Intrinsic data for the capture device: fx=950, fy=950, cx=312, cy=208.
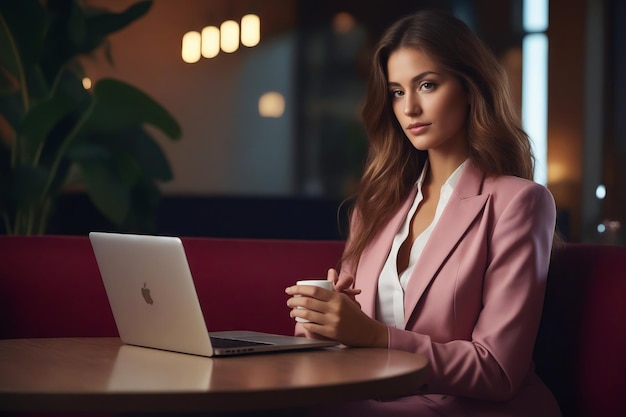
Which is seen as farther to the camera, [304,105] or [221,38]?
[304,105]

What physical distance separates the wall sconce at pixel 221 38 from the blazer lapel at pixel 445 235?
11.8ft

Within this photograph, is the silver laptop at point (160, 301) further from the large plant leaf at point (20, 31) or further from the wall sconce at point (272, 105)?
the wall sconce at point (272, 105)

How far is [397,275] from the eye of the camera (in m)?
2.05

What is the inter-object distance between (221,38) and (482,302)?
3845 millimetres

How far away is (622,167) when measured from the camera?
230 inches

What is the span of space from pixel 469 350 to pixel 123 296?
25.5 inches

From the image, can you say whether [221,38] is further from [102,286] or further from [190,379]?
[190,379]

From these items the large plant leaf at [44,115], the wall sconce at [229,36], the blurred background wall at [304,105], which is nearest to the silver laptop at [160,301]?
the large plant leaf at [44,115]

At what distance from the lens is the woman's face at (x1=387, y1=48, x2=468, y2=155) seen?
2045mm

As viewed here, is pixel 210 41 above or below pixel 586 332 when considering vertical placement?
above

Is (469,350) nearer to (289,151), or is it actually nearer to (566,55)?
(289,151)

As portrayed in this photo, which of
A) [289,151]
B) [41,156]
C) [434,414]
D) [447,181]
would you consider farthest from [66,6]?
[434,414]

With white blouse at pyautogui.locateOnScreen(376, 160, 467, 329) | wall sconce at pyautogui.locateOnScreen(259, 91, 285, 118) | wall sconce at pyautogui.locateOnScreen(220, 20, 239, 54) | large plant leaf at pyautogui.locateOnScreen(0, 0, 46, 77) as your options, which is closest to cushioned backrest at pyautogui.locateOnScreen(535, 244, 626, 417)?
white blouse at pyautogui.locateOnScreen(376, 160, 467, 329)

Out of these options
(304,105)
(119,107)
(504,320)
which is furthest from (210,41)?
(504,320)
